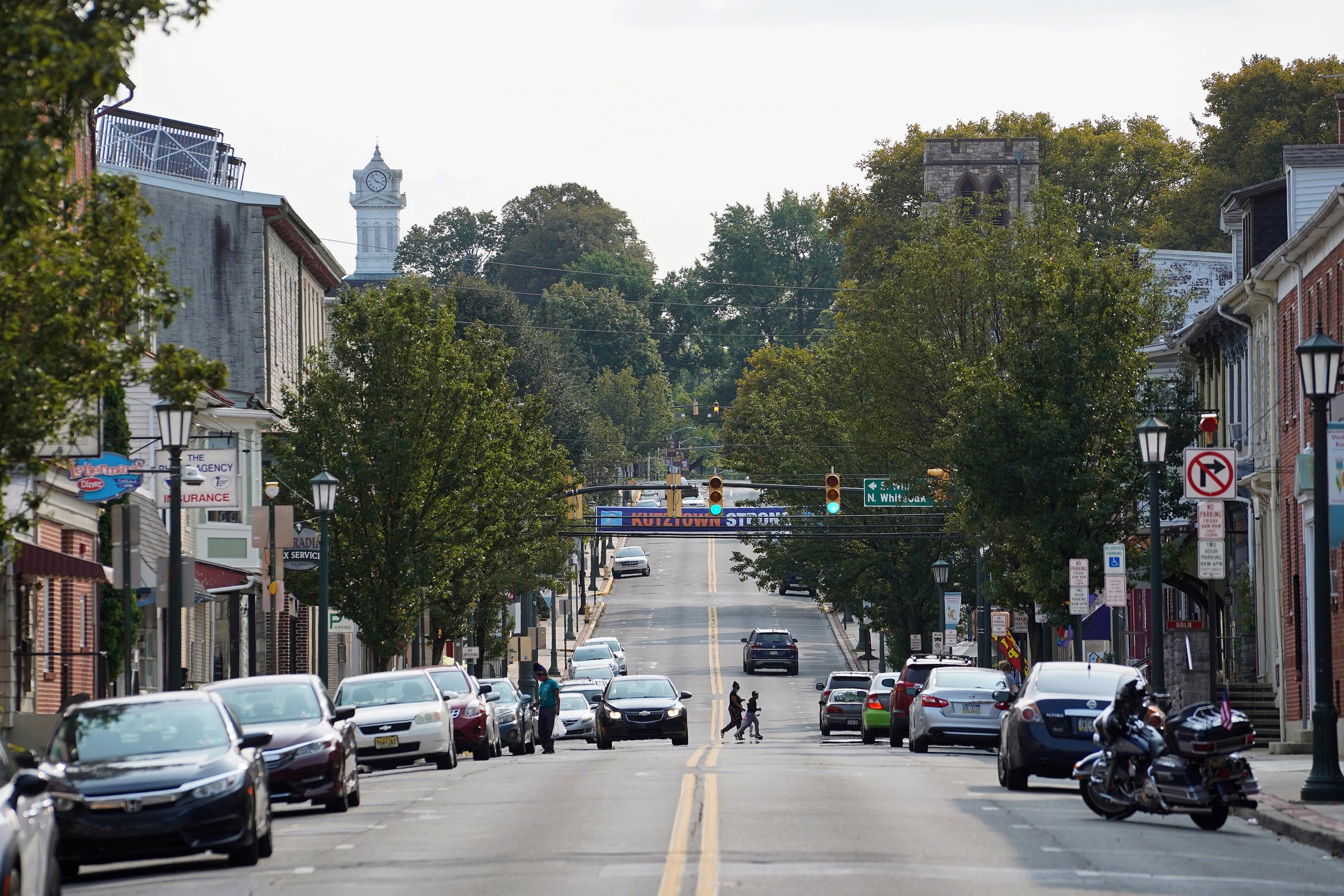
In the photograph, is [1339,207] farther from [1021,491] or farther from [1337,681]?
[1021,491]

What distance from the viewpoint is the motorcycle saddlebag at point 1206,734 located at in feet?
61.6

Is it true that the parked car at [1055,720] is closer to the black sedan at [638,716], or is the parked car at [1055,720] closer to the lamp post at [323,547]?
the lamp post at [323,547]

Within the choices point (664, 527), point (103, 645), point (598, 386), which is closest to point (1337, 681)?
point (103, 645)

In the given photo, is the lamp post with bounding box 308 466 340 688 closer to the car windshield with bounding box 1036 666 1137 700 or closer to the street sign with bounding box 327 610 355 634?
the street sign with bounding box 327 610 355 634

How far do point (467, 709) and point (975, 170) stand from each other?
7256 cm

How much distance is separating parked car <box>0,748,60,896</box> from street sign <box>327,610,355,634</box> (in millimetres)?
37051

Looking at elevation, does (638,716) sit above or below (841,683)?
above

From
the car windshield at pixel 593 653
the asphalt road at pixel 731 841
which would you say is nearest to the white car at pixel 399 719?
the asphalt road at pixel 731 841

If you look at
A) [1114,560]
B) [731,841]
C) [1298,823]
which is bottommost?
[1298,823]

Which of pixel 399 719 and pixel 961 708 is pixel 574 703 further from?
pixel 399 719

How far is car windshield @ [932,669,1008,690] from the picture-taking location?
33.2 m

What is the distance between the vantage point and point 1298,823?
18.9 meters

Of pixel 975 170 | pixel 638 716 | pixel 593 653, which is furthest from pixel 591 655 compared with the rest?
pixel 975 170

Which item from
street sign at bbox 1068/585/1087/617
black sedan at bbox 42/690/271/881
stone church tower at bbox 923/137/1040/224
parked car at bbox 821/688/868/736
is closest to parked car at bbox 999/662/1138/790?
black sedan at bbox 42/690/271/881
